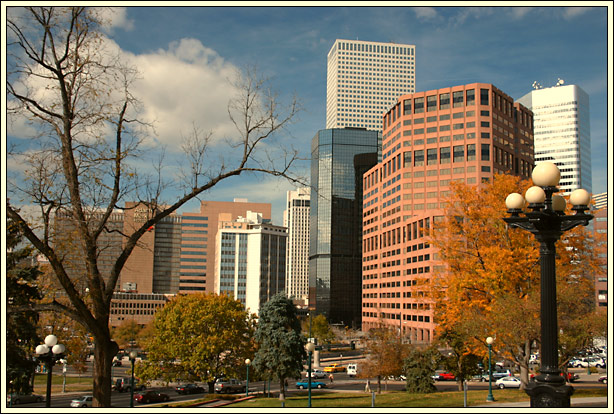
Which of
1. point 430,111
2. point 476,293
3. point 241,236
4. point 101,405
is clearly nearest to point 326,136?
point 241,236

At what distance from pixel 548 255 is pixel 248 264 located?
182664 millimetres

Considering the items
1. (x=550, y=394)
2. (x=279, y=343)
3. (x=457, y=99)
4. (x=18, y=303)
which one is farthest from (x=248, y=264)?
(x=550, y=394)

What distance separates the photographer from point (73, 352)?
147 ft

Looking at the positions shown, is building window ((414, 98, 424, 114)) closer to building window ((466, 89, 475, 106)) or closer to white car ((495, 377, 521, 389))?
building window ((466, 89, 475, 106))

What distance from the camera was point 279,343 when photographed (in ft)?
126

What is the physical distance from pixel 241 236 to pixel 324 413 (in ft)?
599

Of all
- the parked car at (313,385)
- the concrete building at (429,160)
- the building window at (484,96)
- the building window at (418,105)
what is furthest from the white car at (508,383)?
the building window at (418,105)

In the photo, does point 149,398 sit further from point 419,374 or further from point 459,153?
point 459,153

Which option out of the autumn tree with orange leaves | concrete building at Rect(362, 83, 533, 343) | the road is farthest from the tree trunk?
concrete building at Rect(362, 83, 533, 343)

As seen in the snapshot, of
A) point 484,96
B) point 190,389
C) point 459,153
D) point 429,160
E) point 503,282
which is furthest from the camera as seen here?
point 429,160

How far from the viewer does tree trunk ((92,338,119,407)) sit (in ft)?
38.9

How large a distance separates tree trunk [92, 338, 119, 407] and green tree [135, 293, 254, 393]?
28.0 m

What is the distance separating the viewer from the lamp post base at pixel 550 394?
9.55 metres

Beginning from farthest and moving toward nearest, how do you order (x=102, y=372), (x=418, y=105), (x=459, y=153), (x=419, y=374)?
(x=418, y=105) → (x=459, y=153) → (x=419, y=374) → (x=102, y=372)
